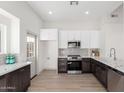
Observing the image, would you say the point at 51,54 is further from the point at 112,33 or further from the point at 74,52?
the point at 112,33

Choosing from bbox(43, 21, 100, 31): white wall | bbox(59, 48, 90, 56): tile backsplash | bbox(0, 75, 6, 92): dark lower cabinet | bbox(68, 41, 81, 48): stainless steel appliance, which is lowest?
bbox(0, 75, 6, 92): dark lower cabinet

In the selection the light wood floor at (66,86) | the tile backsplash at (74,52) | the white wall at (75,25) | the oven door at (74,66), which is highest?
the white wall at (75,25)

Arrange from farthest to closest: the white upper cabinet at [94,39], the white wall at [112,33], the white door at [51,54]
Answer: the white door at [51,54], the white upper cabinet at [94,39], the white wall at [112,33]

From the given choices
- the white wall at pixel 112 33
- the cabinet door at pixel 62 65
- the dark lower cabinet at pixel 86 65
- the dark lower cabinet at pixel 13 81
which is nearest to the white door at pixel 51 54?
the cabinet door at pixel 62 65

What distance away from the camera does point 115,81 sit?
134 inches

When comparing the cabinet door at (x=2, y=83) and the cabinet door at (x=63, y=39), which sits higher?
the cabinet door at (x=63, y=39)

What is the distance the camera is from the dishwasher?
3055 millimetres

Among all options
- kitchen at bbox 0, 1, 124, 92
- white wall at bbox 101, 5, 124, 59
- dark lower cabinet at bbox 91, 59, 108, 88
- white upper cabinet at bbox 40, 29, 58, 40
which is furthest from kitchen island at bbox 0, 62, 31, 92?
white wall at bbox 101, 5, 124, 59

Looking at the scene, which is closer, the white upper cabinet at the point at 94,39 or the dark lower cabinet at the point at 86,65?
the dark lower cabinet at the point at 86,65

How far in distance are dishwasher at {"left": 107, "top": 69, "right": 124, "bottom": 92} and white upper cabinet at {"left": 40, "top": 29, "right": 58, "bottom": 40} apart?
407 cm

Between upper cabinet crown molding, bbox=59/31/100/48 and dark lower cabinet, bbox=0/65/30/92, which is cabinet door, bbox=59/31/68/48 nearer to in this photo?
upper cabinet crown molding, bbox=59/31/100/48

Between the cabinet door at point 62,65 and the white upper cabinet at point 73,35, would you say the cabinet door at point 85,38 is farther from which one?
the cabinet door at point 62,65

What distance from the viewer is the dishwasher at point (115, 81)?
3.06 metres

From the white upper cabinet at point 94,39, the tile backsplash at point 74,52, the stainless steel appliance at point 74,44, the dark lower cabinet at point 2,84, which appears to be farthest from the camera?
the tile backsplash at point 74,52
